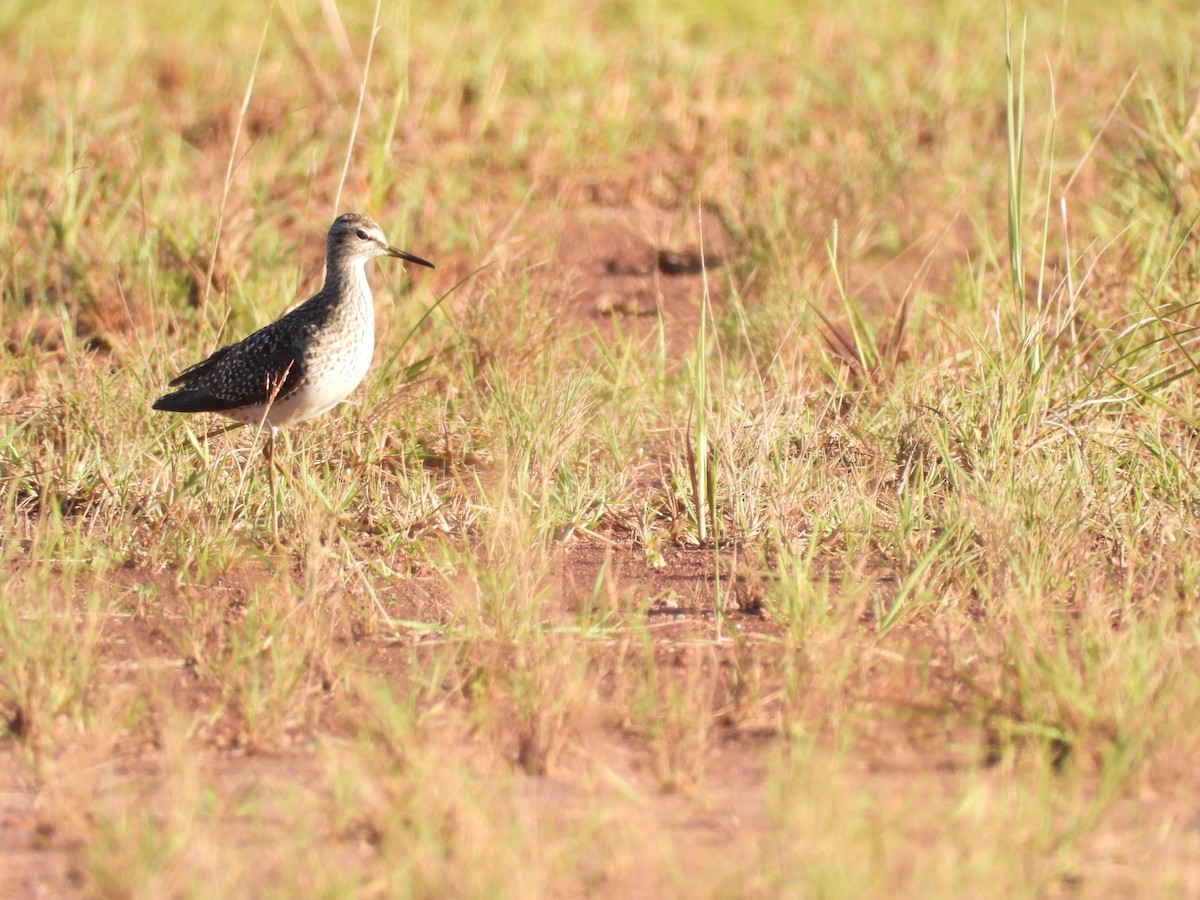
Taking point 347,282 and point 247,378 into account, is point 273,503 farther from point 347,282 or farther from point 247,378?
point 347,282

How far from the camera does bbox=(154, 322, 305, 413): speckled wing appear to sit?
16.8ft

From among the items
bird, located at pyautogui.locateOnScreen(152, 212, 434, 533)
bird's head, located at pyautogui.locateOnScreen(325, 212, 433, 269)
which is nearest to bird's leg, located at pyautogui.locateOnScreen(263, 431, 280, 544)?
bird, located at pyautogui.locateOnScreen(152, 212, 434, 533)

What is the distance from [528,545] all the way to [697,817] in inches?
43.8

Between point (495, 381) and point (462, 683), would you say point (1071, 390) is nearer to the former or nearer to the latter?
point (495, 381)

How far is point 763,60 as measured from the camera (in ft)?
29.3

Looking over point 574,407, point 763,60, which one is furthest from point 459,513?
point 763,60

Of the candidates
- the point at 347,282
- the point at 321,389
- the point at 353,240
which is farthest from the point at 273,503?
the point at 353,240

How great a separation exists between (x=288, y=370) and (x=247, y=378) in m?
0.17

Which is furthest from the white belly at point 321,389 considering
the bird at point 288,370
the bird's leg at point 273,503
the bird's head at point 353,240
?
the bird's head at point 353,240

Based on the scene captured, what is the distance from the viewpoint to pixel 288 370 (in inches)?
199

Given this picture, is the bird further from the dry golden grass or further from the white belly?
the dry golden grass

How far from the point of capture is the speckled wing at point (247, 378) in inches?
201

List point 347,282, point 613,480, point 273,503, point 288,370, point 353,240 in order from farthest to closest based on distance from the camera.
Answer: point 353,240 → point 347,282 → point 613,480 → point 288,370 → point 273,503

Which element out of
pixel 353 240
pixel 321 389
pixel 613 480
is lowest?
pixel 613 480
